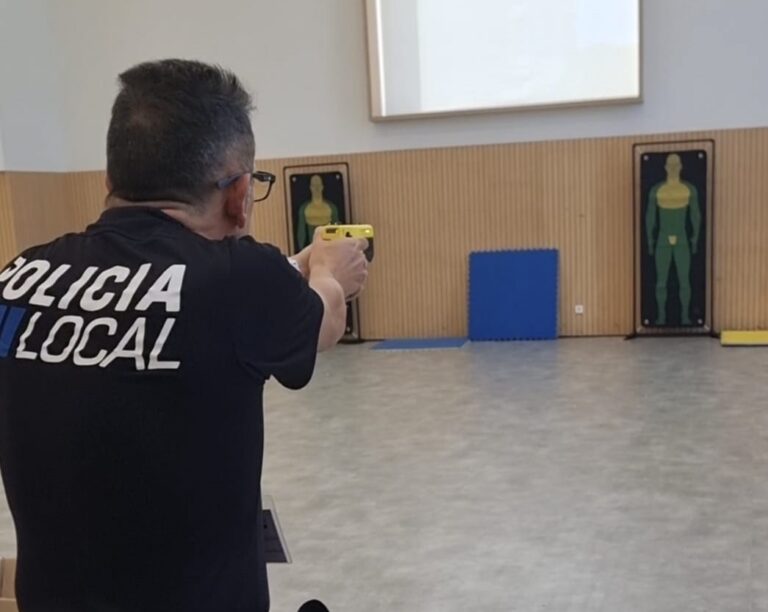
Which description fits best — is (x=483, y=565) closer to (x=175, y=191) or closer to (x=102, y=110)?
(x=175, y=191)

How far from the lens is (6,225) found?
7.48m

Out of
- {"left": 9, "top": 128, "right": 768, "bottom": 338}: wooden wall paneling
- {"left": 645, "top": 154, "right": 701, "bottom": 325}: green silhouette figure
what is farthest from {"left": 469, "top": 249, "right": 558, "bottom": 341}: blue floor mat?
{"left": 645, "top": 154, "right": 701, "bottom": 325}: green silhouette figure

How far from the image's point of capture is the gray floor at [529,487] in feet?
9.19

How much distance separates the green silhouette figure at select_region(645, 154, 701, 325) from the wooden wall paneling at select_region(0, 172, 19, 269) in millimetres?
5256

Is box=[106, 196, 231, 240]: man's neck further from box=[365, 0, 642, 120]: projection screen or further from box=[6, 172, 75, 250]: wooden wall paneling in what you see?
box=[6, 172, 75, 250]: wooden wall paneling

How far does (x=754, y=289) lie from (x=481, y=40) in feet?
9.40

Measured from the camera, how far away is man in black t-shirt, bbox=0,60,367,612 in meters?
1.11

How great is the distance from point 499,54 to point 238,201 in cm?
597

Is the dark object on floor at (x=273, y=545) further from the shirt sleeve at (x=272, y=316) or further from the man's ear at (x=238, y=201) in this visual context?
the man's ear at (x=238, y=201)

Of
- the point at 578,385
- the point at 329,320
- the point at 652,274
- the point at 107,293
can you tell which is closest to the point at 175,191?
the point at 107,293

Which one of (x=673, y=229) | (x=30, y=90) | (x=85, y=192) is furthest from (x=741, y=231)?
(x=30, y=90)

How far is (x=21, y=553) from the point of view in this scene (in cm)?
123

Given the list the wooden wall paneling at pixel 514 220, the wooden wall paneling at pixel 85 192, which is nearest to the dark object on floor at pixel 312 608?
the wooden wall paneling at pixel 514 220

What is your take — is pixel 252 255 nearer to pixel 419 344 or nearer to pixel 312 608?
pixel 312 608
